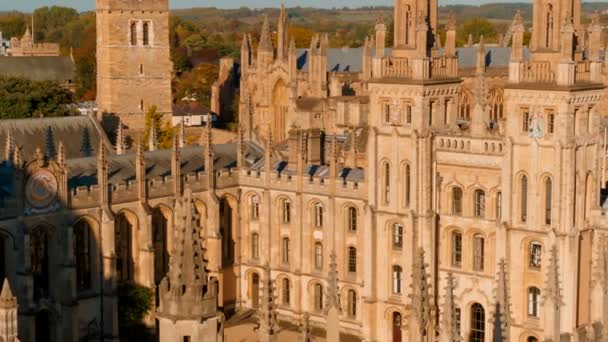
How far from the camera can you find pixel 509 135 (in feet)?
151

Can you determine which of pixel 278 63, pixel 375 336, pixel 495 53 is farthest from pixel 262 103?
pixel 375 336

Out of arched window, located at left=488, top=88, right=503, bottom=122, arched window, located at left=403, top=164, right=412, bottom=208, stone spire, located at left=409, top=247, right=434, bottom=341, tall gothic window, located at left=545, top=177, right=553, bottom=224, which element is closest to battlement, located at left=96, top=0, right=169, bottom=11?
arched window, located at left=488, top=88, right=503, bottom=122

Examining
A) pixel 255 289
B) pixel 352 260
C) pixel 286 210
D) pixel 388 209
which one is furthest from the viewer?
pixel 255 289

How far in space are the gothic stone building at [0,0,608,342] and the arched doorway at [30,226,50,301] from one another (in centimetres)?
6

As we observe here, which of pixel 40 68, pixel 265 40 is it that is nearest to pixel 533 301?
pixel 265 40

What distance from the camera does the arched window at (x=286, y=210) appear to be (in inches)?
2159

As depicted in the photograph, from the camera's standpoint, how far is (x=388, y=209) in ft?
163

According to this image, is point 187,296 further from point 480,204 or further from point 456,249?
point 456,249

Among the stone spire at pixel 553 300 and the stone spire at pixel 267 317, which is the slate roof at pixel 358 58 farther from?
the stone spire at pixel 267 317

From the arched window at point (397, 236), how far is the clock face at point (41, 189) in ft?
43.2

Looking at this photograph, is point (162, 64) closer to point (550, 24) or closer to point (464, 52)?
point (464, 52)

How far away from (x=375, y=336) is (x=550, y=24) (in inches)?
552

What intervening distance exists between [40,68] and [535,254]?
242 ft

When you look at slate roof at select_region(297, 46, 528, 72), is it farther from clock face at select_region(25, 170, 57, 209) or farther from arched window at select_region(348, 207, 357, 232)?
clock face at select_region(25, 170, 57, 209)
